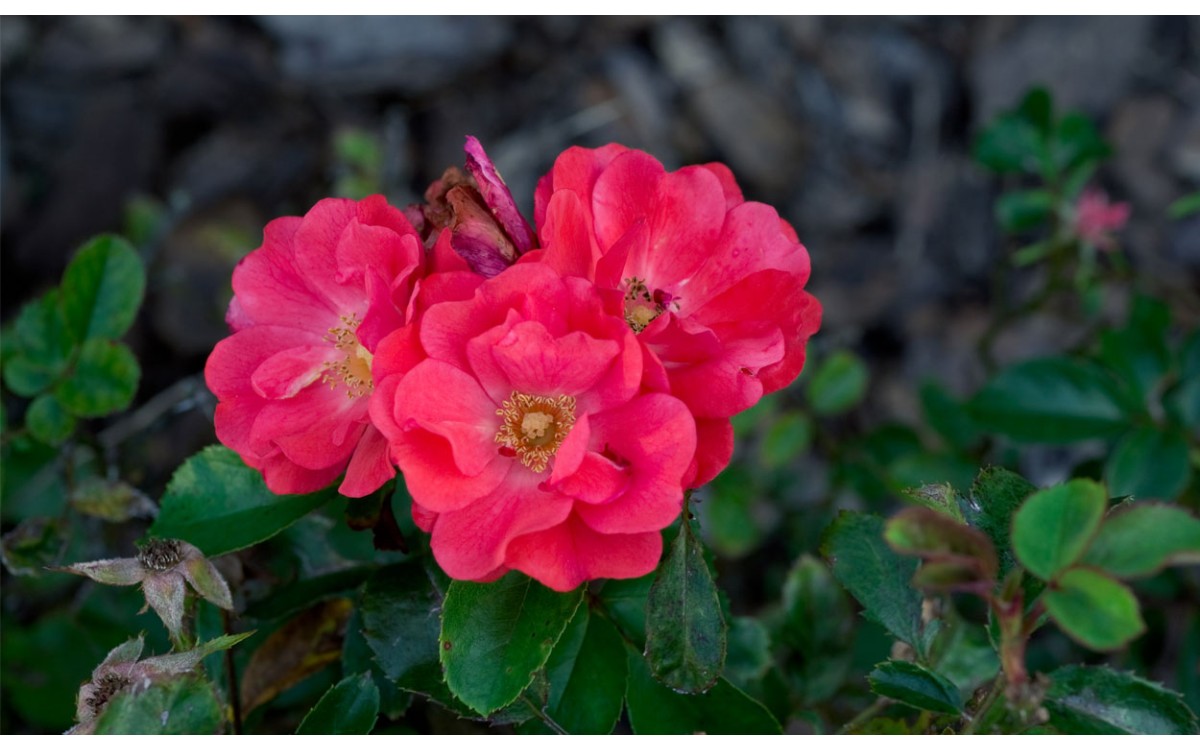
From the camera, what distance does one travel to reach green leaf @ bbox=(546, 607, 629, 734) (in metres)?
1.51

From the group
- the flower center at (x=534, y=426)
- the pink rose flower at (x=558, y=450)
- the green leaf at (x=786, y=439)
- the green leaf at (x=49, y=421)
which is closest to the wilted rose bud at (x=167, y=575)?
the pink rose flower at (x=558, y=450)

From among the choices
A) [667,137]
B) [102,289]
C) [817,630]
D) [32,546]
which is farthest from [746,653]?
[667,137]

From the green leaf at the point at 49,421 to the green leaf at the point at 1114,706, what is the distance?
1.79 meters

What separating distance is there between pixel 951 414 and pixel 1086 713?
58.3 inches

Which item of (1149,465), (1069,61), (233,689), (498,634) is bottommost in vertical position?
(1149,465)

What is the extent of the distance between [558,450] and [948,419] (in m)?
1.75

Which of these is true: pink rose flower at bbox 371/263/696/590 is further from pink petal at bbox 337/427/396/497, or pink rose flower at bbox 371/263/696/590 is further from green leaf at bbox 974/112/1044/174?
green leaf at bbox 974/112/1044/174

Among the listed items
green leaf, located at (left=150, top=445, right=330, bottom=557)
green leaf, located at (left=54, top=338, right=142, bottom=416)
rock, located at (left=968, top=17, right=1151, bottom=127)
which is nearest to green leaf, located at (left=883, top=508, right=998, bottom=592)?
green leaf, located at (left=150, top=445, right=330, bottom=557)

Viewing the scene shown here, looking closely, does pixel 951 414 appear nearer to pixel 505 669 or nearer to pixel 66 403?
pixel 505 669

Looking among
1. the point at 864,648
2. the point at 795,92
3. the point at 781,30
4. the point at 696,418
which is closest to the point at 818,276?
the point at 795,92

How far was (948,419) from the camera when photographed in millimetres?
2664

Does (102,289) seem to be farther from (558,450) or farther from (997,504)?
(997,504)

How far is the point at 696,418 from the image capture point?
1259 millimetres

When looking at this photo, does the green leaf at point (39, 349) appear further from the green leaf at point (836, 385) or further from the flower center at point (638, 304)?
the green leaf at point (836, 385)
